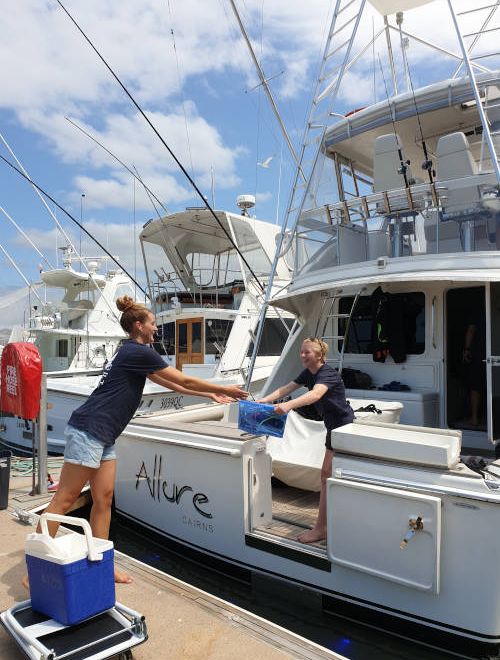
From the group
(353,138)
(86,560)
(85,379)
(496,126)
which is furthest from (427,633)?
(85,379)

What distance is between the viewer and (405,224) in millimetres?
5859

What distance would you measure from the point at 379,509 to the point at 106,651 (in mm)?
1627

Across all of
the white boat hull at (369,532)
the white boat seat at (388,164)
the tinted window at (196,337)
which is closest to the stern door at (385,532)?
the white boat hull at (369,532)

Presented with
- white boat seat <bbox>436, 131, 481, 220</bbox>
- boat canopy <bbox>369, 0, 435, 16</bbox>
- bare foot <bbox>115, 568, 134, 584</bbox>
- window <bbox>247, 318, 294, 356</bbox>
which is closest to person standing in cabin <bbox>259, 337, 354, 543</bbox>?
bare foot <bbox>115, 568, 134, 584</bbox>

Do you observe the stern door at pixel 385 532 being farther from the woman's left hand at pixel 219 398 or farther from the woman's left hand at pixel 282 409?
the woman's left hand at pixel 219 398

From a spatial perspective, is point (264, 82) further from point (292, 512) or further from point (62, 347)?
point (62, 347)

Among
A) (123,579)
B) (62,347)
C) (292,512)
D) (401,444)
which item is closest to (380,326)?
(292,512)

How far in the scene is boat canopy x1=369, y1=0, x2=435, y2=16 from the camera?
6.38 meters

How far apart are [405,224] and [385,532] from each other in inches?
144

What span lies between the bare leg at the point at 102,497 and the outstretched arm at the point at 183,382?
1.89 ft

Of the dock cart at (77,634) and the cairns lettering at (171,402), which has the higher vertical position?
the cairns lettering at (171,402)

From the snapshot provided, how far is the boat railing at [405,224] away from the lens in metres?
5.32

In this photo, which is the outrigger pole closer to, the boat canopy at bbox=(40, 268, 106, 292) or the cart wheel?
the cart wheel

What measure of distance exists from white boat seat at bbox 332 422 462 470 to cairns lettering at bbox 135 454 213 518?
1.36 m
